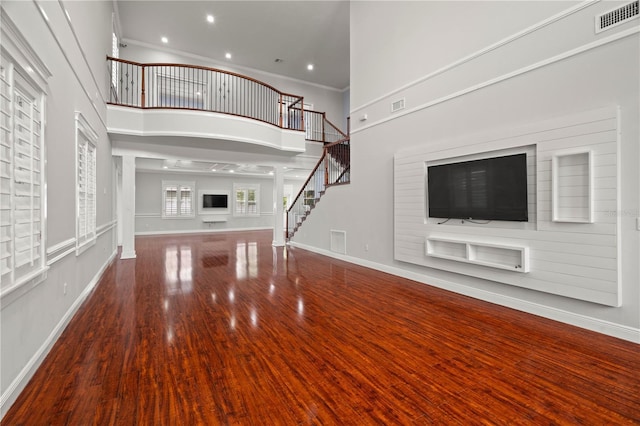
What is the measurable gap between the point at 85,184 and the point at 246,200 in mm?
10324

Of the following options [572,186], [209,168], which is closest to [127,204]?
[209,168]

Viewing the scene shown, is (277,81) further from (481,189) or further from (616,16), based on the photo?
(616,16)

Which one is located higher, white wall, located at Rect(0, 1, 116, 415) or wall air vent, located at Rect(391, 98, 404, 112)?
wall air vent, located at Rect(391, 98, 404, 112)

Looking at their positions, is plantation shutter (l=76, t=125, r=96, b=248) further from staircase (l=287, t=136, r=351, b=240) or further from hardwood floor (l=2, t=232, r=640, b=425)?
staircase (l=287, t=136, r=351, b=240)

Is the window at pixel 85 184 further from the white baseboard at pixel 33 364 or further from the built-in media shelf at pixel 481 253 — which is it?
the built-in media shelf at pixel 481 253

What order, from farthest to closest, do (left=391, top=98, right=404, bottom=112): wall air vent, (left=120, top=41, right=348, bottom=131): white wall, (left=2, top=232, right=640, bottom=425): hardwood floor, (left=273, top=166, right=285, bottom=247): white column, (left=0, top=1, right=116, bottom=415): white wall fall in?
(left=120, top=41, right=348, bottom=131): white wall → (left=273, top=166, right=285, bottom=247): white column → (left=391, top=98, right=404, bottom=112): wall air vent → (left=0, top=1, right=116, bottom=415): white wall → (left=2, top=232, right=640, bottom=425): hardwood floor

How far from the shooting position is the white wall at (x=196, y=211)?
12.2 m

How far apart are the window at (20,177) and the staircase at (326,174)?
520 cm

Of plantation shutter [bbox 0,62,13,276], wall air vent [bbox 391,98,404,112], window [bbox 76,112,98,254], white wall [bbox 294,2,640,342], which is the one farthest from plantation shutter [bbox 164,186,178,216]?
plantation shutter [bbox 0,62,13,276]

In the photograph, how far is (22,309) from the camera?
83.8 inches

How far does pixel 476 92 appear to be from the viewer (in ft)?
13.3

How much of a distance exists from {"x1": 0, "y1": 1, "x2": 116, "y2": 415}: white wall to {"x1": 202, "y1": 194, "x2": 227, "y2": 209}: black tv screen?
345 inches

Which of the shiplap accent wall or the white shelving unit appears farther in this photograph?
the white shelving unit

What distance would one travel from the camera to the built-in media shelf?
11.6ft
